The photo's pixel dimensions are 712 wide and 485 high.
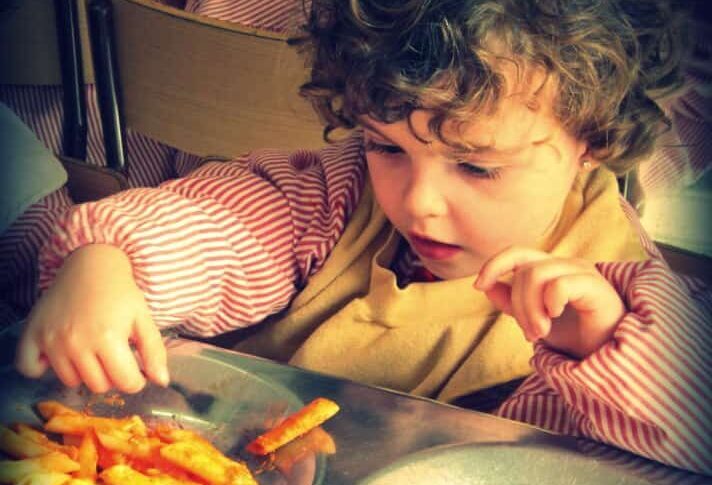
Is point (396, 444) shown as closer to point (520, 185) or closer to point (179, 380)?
point (179, 380)

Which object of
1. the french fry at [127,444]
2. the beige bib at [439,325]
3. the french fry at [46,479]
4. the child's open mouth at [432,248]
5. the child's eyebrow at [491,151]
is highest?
the child's eyebrow at [491,151]

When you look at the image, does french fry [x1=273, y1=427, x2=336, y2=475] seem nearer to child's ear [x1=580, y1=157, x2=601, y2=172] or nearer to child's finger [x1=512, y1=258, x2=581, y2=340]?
child's finger [x1=512, y1=258, x2=581, y2=340]

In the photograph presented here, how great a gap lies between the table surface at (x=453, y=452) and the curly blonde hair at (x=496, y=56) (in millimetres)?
222

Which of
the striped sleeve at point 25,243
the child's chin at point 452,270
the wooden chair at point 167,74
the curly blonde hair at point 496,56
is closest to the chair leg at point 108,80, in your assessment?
the wooden chair at point 167,74

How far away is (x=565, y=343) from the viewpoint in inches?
24.2

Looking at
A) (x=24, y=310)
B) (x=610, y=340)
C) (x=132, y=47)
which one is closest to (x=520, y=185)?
(x=610, y=340)

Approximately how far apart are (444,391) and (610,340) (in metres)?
0.24

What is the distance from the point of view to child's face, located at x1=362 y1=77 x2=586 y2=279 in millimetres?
675

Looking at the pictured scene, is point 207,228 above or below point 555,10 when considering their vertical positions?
below

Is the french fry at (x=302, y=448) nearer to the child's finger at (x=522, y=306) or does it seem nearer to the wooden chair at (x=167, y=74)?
the child's finger at (x=522, y=306)

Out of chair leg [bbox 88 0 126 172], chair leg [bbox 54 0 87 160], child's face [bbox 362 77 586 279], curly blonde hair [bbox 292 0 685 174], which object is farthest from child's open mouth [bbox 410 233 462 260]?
chair leg [bbox 54 0 87 160]

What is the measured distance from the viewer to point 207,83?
3.46 ft

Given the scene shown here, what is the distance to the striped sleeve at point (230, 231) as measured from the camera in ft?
2.33

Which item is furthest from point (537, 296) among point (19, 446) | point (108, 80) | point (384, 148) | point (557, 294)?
point (108, 80)
